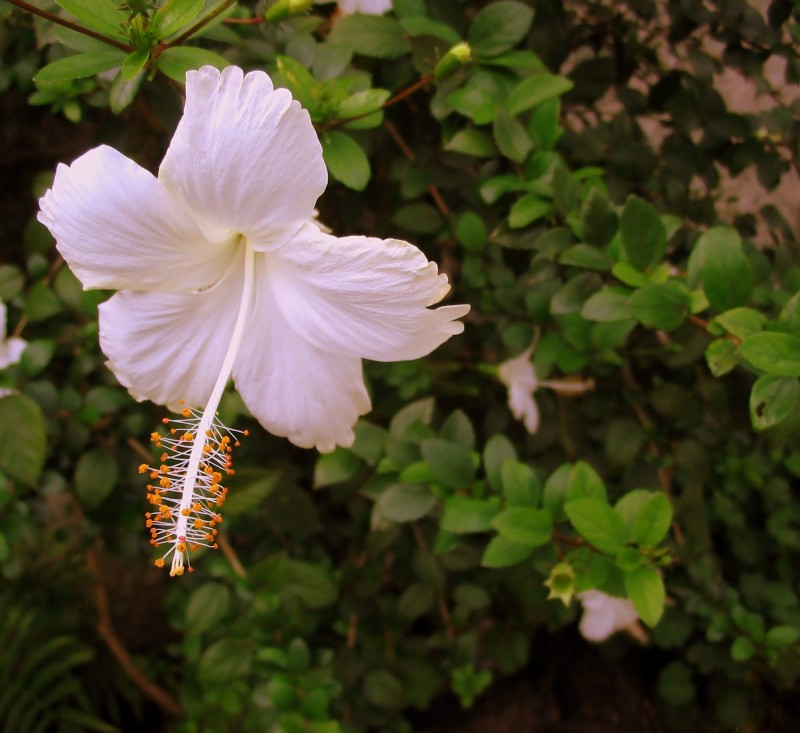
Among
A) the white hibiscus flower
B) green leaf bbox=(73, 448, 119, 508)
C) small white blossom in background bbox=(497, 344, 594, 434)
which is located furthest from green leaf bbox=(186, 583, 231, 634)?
small white blossom in background bbox=(497, 344, 594, 434)

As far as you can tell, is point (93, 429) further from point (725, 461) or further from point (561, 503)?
point (725, 461)

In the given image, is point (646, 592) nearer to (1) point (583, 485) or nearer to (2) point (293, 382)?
(1) point (583, 485)

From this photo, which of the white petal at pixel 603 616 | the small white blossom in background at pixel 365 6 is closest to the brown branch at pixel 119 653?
the white petal at pixel 603 616

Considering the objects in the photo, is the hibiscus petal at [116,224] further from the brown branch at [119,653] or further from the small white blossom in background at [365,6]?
the brown branch at [119,653]

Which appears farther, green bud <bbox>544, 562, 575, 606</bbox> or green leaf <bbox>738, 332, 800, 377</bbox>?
green bud <bbox>544, 562, 575, 606</bbox>

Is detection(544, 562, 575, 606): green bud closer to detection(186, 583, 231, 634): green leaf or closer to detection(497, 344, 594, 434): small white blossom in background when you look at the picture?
detection(497, 344, 594, 434): small white blossom in background

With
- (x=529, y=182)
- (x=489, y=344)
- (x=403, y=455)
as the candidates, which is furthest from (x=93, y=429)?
(x=529, y=182)
